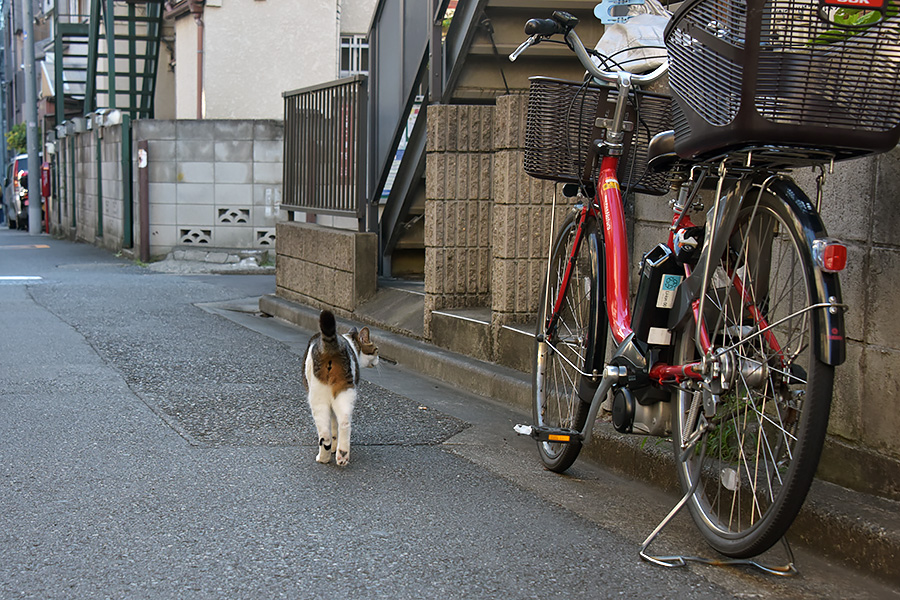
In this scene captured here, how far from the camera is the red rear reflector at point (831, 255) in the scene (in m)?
2.65

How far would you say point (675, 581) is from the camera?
123 inches

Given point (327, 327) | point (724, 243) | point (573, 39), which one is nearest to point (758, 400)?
point (724, 243)

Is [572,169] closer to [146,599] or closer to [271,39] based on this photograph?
[146,599]

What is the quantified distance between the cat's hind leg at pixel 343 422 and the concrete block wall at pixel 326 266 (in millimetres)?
4239

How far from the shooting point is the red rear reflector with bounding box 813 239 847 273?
265cm

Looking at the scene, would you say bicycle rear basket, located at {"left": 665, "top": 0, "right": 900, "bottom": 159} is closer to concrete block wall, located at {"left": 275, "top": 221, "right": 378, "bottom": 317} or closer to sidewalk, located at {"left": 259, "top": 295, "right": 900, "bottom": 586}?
sidewalk, located at {"left": 259, "top": 295, "right": 900, "bottom": 586}

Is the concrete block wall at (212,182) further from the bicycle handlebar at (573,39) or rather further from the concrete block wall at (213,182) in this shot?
the bicycle handlebar at (573,39)

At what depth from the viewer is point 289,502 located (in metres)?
3.91

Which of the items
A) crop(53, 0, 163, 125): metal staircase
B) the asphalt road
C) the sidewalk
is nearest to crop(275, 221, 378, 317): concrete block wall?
the sidewalk

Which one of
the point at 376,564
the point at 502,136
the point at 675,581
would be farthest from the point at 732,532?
the point at 502,136

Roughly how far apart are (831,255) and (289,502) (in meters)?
2.27

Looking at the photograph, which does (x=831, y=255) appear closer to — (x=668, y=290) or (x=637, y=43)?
(x=668, y=290)

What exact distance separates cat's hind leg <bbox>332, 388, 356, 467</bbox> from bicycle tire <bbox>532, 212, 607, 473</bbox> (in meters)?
0.88

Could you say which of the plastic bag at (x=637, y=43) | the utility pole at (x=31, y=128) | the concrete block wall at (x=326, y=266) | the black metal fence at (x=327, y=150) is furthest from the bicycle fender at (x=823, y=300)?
the utility pole at (x=31, y=128)
